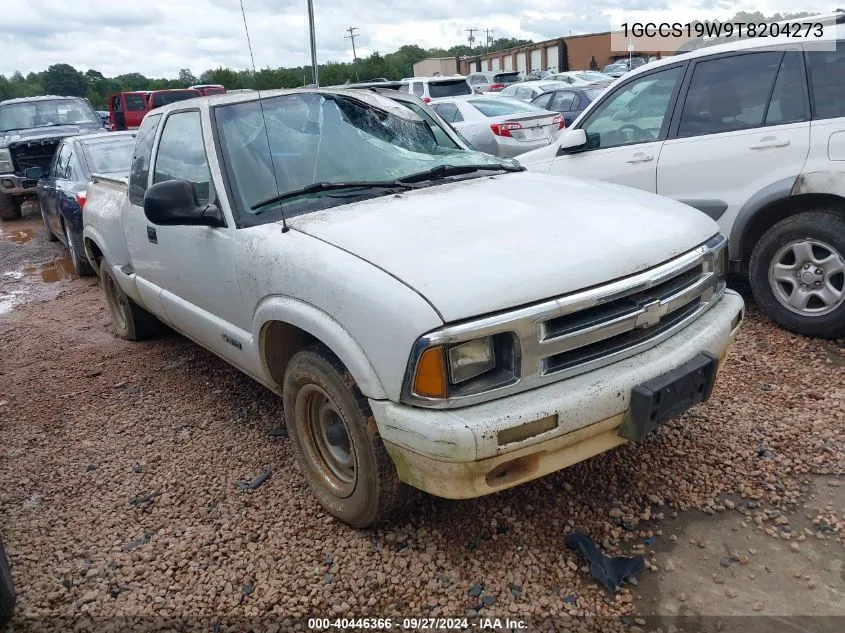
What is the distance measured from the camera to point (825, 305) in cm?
420

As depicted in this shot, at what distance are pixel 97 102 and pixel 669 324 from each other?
132 feet

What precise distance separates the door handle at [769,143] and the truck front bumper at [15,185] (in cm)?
1195

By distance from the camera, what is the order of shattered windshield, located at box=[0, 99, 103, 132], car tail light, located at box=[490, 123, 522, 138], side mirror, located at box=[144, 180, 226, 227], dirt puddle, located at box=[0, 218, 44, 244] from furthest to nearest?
shattered windshield, located at box=[0, 99, 103, 132] → dirt puddle, located at box=[0, 218, 44, 244] → car tail light, located at box=[490, 123, 522, 138] → side mirror, located at box=[144, 180, 226, 227]

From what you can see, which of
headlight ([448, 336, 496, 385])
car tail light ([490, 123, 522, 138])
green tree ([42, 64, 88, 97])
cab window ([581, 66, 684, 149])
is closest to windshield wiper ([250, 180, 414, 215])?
headlight ([448, 336, 496, 385])

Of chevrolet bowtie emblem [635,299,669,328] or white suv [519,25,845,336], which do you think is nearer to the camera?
chevrolet bowtie emblem [635,299,669,328]

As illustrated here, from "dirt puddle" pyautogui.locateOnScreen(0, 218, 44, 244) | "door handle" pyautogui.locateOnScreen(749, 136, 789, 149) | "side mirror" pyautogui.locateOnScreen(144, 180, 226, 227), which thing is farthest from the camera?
"dirt puddle" pyautogui.locateOnScreen(0, 218, 44, 244)

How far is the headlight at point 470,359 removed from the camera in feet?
7.47

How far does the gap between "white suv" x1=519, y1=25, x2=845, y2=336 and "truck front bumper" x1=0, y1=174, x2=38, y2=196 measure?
10699mm

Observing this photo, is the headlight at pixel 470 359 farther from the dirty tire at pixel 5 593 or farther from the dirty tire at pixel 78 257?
the dirty tire at pixel 78 257

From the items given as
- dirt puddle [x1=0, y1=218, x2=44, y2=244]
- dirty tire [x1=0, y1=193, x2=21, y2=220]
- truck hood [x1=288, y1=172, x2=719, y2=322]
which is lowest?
dirt puddle [x1=0, y1=218, x2=44, y2=244]

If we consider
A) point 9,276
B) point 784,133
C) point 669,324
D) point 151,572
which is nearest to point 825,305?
point 784,133

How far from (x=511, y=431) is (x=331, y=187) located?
155cm

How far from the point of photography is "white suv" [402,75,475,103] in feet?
44.7

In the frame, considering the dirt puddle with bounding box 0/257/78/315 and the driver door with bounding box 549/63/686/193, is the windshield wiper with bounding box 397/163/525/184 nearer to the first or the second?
the driver door with bounding box 549/63/686/193
